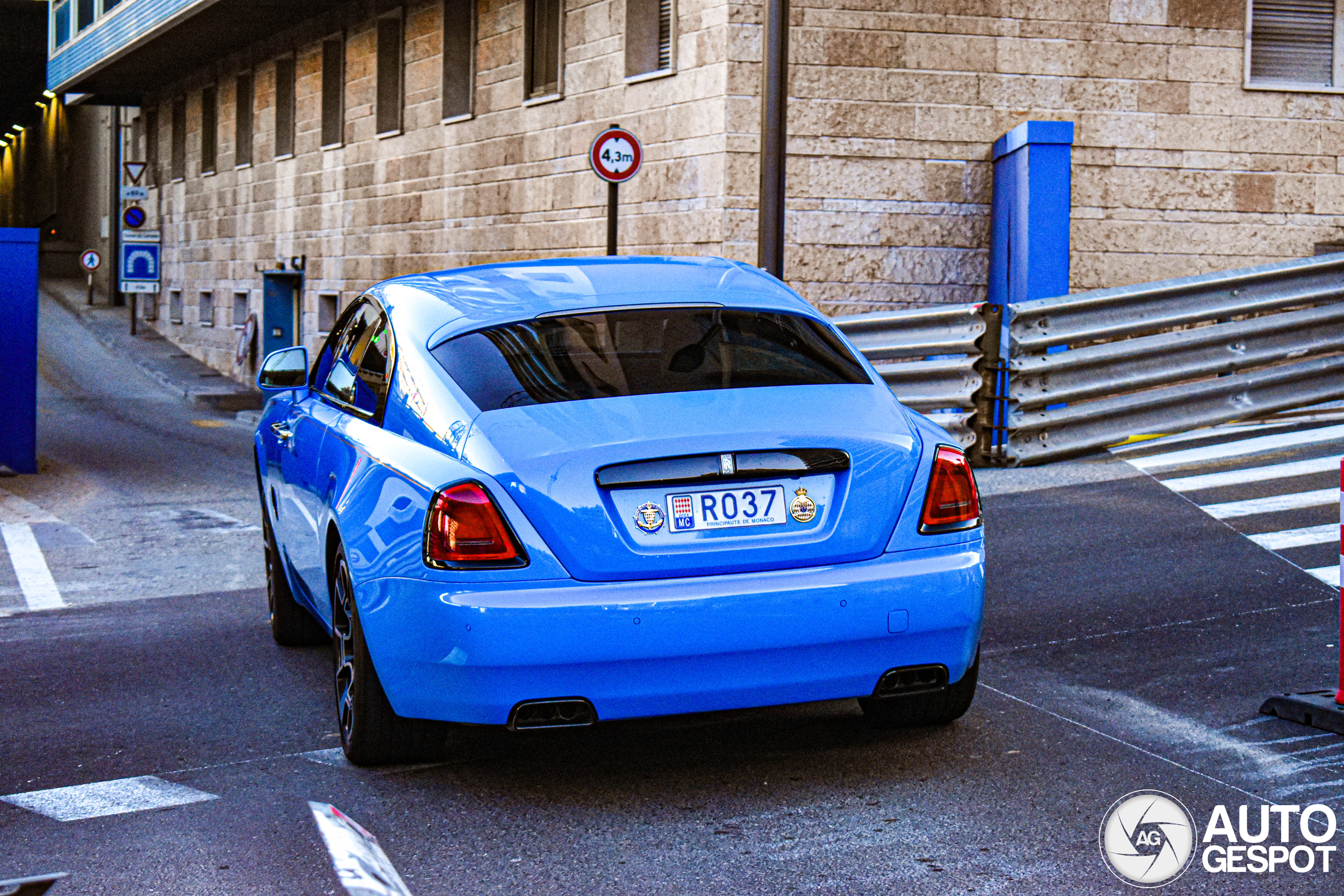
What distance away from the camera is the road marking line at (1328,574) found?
7.44 m

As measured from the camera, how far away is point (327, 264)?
991 inches

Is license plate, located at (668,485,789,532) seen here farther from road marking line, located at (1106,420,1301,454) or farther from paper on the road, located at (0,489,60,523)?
paper on the road, located at (0,489,60,523)

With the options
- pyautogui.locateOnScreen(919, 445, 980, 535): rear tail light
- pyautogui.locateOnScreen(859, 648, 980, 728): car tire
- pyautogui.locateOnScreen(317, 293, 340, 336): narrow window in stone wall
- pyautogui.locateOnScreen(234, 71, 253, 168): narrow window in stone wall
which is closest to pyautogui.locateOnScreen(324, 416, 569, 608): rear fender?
pyautogui.locateOnScreen(919, 445, 980, 535): rear tail light

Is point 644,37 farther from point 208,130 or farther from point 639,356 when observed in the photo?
point 208,130

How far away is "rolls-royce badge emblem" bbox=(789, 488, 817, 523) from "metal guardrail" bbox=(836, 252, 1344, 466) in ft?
24.0

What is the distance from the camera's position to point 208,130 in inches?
1305

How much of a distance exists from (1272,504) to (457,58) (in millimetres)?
14228

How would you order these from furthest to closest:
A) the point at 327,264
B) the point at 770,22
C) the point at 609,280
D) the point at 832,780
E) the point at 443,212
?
the point at 327,264
the point at 443,212
the point at 770,22
the point at 609,280
the point at 832,780

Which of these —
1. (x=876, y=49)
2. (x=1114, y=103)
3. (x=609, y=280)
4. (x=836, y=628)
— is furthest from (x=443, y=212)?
(x=836, y=628)

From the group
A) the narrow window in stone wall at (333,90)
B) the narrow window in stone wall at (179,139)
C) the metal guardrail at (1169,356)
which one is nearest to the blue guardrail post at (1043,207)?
the metal guardrail at (1169,356)

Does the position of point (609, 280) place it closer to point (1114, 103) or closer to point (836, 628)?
point (836, 628)

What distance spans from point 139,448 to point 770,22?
9561 mm

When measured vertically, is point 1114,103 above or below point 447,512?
above

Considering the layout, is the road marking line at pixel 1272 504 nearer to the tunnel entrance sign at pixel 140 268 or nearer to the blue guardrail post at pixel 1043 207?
the blue guardrail post at pixel 1043 207
